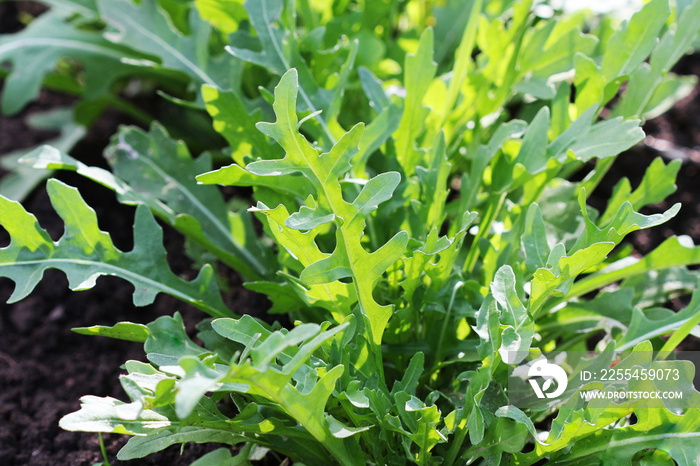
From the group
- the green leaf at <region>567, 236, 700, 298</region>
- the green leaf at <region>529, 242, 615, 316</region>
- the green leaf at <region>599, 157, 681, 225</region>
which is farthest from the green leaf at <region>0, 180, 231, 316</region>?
A: the green leaf at <region>599, 157, 681, 225</region>

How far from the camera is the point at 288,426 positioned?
111cm

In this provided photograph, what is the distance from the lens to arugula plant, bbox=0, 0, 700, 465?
1.01 metres

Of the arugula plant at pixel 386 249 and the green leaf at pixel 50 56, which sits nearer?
the arugula plant at pixel 386 249

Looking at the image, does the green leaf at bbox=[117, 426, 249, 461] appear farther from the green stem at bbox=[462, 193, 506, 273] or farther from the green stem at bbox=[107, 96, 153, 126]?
the green stem at bbox=[107, 96, 153, 126]

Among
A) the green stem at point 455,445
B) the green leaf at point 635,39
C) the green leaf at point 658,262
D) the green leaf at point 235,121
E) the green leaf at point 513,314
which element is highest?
the green leaf at point 635,39

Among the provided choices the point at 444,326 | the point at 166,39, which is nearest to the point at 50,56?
the point at 166,39

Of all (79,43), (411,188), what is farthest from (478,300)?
(79,43)

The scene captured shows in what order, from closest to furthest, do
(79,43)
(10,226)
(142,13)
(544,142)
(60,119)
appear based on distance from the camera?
(10,226)
(544,142)
(142,13)
(79,43)
(60,119)

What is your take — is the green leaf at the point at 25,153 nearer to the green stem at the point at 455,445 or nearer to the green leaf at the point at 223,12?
the green leaf at the point at 223,12

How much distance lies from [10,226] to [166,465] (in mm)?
503

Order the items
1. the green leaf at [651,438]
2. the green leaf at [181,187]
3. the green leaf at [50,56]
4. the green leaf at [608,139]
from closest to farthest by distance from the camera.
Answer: the green leaf at [651,438]
the green leaf at [608,139]
the green leaf at [181,187]
the green leaf at [50,56]

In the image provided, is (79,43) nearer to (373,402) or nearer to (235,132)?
(235,132)

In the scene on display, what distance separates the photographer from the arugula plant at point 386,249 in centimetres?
101

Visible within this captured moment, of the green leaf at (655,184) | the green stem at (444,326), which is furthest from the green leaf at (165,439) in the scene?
the green leaf at (655,184)
